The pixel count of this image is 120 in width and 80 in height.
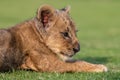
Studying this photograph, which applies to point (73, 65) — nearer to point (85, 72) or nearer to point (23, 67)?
point (85, 72)

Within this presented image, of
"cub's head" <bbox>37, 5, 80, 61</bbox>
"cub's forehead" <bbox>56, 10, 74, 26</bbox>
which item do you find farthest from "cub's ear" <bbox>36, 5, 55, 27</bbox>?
"cub's forehead" <bbox>56, 10, 74, 26</bbox>

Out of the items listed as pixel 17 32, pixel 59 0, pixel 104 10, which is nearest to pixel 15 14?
pixel 104 10

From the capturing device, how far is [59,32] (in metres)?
9.73

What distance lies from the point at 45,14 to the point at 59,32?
0.44 meters

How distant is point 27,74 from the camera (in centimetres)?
940

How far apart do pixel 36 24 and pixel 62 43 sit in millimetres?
629

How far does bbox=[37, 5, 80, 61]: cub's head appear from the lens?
964 centimetres

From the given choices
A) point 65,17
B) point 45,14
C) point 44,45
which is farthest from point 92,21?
point 44,45

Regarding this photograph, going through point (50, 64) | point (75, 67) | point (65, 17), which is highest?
point (65, 17)

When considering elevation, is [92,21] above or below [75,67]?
below

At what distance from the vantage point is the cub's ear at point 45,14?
9656mm

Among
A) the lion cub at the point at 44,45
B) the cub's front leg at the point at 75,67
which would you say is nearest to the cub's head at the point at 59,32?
the lion cub at the point at 44,45

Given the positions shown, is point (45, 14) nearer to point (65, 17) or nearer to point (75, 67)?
point (65, 17)

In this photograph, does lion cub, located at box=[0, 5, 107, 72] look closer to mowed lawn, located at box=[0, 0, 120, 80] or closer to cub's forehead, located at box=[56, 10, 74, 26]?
cub's forehead, located at box=[56, 10, 74, 26]
